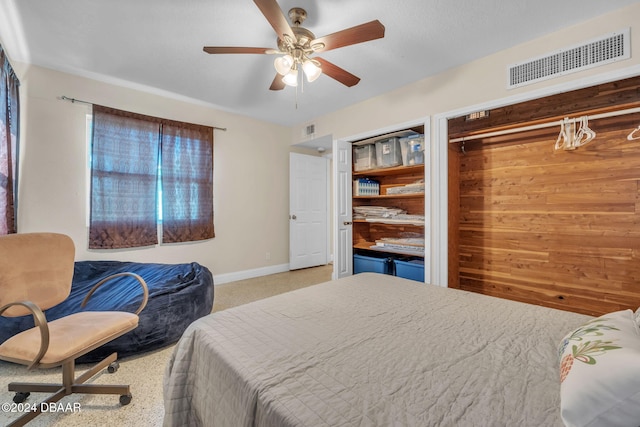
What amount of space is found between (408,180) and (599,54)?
1.99 meters

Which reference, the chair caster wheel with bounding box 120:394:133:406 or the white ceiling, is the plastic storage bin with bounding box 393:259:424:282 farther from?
the chair caster wheel with bounding box 120:394:133:406

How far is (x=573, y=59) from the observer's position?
2104 mm

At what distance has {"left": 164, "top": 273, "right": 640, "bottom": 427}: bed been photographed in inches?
28.5

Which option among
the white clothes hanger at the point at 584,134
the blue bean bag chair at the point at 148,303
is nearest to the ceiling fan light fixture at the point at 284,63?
the blue bean bag chair at the point at 148,303

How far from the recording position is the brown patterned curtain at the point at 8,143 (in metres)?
A: 2.26

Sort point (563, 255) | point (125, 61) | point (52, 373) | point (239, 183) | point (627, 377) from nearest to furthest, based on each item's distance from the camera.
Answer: point (627, 377), point (52, 373), point (563, 255), point (125, 61), point (239, 183)

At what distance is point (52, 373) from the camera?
72.2 inches

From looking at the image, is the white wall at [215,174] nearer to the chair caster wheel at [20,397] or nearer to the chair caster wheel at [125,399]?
the chair caster wheel at [20,397]

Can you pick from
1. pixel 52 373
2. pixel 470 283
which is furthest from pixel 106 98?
pixel 470 283

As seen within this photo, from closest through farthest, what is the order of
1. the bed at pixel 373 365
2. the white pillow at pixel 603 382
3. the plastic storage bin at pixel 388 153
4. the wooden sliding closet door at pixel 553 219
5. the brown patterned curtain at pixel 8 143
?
the white pillow at pixel 603 382, the bed at pixel 373 365, the wooden sliding closet door at pixel 553 219, the brown patterned curtain at pixel 8 143, the plastic storage bin at pixel 388 153

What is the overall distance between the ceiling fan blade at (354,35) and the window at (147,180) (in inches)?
99.2

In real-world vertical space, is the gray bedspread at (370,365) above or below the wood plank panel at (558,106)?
below

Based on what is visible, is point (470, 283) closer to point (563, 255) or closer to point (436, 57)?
point (563, 255)

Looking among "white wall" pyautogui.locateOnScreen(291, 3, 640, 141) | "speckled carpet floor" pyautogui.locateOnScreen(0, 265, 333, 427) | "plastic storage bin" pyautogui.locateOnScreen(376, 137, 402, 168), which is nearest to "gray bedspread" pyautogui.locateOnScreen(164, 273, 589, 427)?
"speckled carpet floor" pyautogui.locateOnScreen(0, 265, 333, 427)
